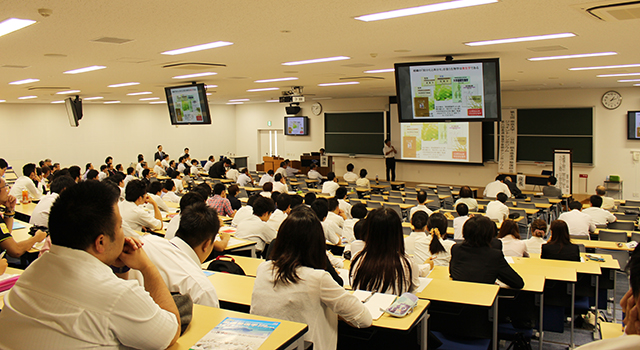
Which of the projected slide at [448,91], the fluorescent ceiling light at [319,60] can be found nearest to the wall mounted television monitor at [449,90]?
the projected slide at [448,91]

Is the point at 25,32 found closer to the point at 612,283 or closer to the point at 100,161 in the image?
the point at 612,283

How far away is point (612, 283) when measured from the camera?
527 cm

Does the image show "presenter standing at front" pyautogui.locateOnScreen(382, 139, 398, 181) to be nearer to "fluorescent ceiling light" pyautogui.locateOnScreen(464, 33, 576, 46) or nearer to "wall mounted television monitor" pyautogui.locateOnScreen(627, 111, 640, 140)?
"wall mounted television monitor" pyautogui.locateOnScreen(627, 111, 640, 140)

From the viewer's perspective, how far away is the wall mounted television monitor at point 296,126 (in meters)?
20.0

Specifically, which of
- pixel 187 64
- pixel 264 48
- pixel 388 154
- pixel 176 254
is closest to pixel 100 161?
pixel 388 154

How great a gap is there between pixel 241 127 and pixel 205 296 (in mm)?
21079

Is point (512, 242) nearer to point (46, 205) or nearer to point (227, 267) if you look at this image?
point (227, 267)

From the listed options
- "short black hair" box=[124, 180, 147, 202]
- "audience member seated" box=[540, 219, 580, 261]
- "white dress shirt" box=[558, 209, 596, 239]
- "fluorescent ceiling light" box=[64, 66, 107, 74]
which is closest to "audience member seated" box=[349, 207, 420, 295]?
"audience member seated" box=[540, 219, 580, 261]

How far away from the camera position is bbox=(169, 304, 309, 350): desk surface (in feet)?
6.54

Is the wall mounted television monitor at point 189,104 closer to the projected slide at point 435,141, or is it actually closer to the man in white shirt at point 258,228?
the man in white shirt at point 258,228

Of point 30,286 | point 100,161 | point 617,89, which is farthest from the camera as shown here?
point 100,161

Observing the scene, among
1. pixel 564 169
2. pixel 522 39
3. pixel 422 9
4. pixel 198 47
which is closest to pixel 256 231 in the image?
pixel 198 47

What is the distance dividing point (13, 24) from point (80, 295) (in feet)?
12.3

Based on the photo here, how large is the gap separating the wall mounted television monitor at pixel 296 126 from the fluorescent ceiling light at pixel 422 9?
1556 centimetres
